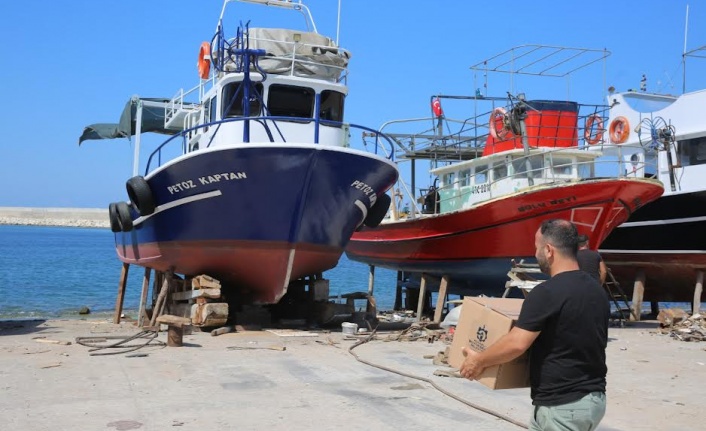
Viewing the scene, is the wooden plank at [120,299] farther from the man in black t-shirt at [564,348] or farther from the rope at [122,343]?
the man in black t-shirt at [564,348]

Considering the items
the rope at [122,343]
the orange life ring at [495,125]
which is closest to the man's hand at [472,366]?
the rope at [122,343]

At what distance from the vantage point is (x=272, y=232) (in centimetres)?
1209

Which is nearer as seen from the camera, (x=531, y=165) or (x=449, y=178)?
(x=531, y=165)

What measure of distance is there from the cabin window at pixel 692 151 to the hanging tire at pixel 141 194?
11.6 metres

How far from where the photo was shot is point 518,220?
14961mm

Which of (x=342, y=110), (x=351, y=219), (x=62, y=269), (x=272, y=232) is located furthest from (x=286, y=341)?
(x=62, y=269)

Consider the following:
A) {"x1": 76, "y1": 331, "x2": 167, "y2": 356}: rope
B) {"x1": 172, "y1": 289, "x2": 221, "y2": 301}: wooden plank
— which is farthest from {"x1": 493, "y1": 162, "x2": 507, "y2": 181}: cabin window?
{"x1": 76, "y1": 331, "x2": 167, "y2": 356}: rope

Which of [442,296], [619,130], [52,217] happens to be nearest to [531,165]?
[442,296]

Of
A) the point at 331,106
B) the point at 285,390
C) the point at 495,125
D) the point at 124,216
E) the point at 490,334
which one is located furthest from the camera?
the point at 495,125

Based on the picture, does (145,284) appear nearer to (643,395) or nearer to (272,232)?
(272,232)

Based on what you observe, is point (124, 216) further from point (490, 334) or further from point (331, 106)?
point (490, 334)

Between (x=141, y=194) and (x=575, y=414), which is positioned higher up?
(x=141, y=194)

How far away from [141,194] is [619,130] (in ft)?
39.7

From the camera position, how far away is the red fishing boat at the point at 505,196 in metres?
14.4
